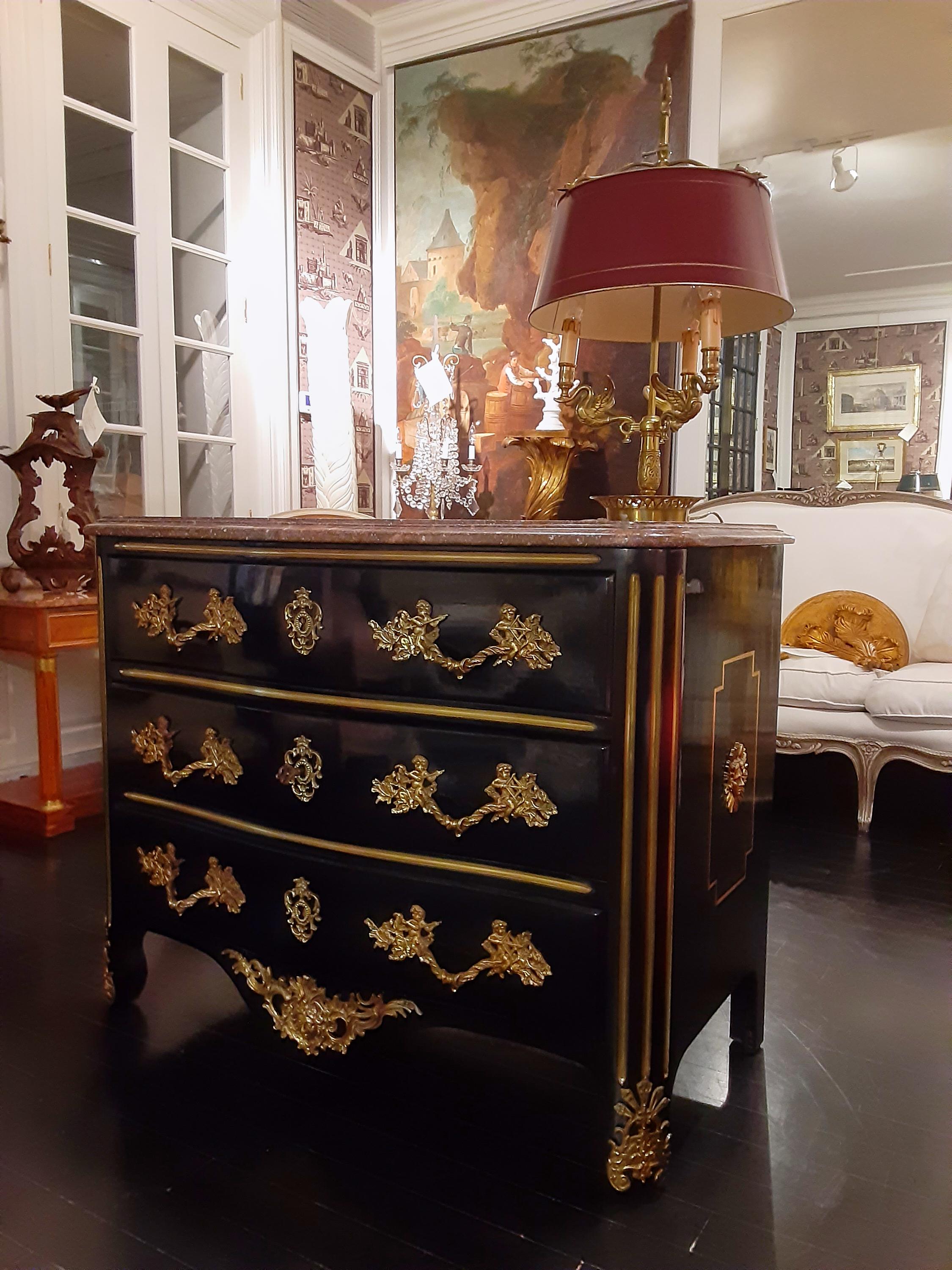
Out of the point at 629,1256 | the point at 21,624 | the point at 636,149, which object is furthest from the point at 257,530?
the point at 636,149

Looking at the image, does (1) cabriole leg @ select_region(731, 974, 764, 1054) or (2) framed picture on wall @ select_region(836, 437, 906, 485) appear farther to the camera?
(2) framed picture on wall @ select_region(836, 437, 906, 485)

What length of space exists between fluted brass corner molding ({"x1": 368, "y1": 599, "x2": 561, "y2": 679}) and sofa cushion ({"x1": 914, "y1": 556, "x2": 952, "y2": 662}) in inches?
119

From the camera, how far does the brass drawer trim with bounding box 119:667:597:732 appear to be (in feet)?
4.72

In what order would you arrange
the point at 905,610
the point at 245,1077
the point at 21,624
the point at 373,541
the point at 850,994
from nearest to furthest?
the point at 373,541 < the point at 245,1077 < the point at 850,994 < the point at 21,624 < the point at 905,610

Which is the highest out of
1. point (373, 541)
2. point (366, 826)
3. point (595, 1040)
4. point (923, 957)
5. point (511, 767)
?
point (373, 541)

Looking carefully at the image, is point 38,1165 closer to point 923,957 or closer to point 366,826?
point 366,826

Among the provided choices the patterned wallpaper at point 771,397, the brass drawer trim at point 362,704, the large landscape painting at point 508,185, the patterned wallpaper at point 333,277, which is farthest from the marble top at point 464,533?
A: the patterned wallpaper at point 771,397

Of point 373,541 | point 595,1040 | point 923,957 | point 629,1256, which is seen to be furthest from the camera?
point 923,957

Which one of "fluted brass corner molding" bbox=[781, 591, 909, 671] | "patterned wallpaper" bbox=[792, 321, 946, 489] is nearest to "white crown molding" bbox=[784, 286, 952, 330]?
"patterned wallpaper" bbox=[792, 321, 946, 489]

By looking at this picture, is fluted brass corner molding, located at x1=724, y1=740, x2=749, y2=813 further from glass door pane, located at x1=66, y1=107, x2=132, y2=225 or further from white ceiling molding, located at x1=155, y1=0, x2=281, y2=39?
white ceiling molding, located at x1=155, y1=0, x2=281, y2=39

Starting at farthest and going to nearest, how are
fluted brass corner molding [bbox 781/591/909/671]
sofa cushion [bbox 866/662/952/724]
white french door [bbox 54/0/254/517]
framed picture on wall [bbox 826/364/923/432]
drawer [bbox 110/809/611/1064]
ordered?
framed picture on wall [bbox 826/364/923/432], white french door [bbox 54/0/254/517], fluted brass corner molding [bbox 781/591/909/671], sofa cushion [bbox 866/662/952/724], drawer [bbox 110/809/611/1064]

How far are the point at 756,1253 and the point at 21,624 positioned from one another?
3.06m

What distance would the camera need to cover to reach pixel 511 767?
147 centimetres

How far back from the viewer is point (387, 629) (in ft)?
5.11
